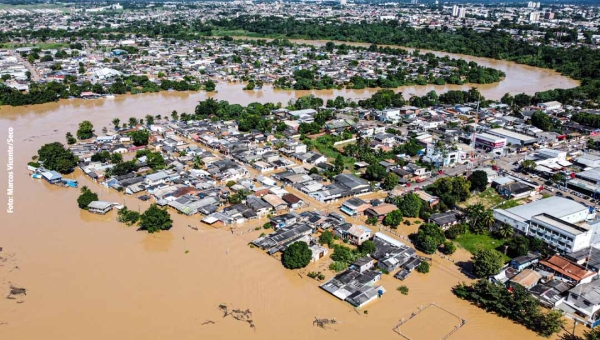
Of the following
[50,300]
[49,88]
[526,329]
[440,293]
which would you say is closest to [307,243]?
[440,293]

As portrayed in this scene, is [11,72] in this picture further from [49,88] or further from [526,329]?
[526,329]

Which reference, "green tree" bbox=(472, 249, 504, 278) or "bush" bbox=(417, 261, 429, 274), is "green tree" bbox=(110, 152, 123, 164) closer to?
"bush" bbox=(417, 261, 429, 274)

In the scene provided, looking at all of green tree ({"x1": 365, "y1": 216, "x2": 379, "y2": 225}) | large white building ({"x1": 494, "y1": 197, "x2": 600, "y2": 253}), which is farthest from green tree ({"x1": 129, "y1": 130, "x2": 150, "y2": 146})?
large white building ({"x1": 494, "y1": 197, "x2": 600, "y2": 253})

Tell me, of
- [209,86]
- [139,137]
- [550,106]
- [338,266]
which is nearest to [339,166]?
[338,266]

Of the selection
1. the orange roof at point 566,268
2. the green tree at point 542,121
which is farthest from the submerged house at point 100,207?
the green tree at point 542,121

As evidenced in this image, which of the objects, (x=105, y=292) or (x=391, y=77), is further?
(x=391, y=77)

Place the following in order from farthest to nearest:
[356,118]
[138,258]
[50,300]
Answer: [356,118], [138,258], [50,300]
